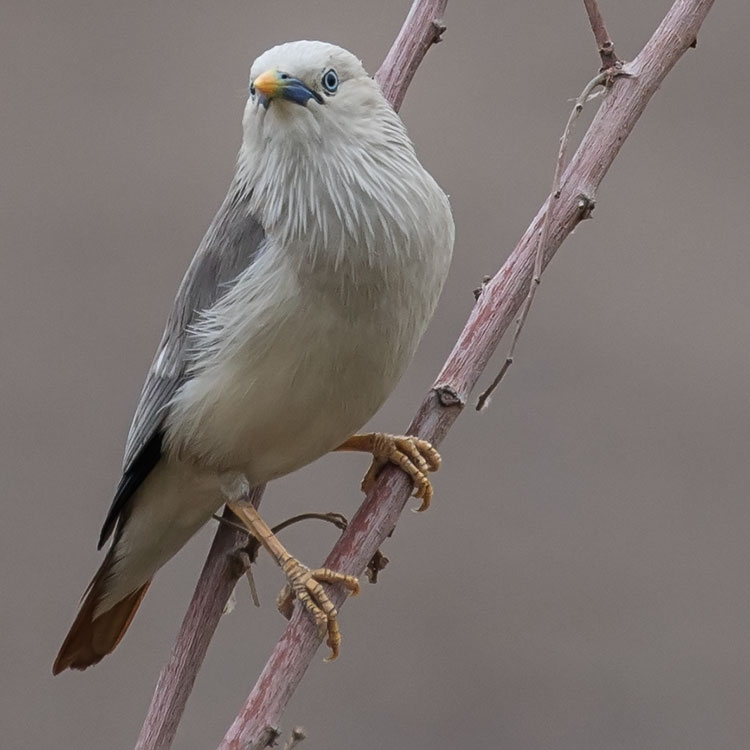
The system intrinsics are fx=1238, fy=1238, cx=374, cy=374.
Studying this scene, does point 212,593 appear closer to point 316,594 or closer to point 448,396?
point 316,594

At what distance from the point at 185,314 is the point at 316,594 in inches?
14.5

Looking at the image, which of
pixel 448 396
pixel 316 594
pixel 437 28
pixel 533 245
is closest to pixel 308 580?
pixel 316 594

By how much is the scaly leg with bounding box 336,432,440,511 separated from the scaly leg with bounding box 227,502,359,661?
133 millimetres

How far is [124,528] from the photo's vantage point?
59.9 inches

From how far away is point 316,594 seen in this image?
1.29 m

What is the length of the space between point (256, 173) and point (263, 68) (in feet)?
0.49

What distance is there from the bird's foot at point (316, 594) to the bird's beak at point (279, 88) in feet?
1.50

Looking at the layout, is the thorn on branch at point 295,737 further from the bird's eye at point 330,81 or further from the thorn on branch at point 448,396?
the bird's eye at point 330,81

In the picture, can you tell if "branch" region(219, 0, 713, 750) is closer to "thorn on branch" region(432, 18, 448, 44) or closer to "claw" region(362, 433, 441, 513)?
"claw" region(362, 433, 441, 513)

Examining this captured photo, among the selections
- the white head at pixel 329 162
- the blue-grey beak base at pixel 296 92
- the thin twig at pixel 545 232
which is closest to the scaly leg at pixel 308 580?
the thin twig at pixel 545 232

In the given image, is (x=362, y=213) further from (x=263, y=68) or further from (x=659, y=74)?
(x=659, y=74)

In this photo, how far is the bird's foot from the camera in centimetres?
122

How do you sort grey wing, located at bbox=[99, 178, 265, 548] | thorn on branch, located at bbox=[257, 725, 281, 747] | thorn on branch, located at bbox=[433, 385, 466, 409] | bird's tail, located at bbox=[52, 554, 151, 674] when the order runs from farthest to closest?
1. bird's tail, located at bbox=[52, 554, 151, 674]
2. grey wing, located at bbox=[99, 178, 265, 548]
3. thorn on branch, located at bbox=[433, 385, 466, 409]
4. thorn on branch, located at bbox=[257, 725, 281, 747]

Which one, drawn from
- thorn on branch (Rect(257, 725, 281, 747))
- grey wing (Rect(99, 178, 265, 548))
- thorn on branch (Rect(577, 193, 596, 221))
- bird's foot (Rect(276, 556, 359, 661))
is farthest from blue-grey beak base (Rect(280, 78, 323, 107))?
thorn on branch (Rect(257, 725, 281, 747))
